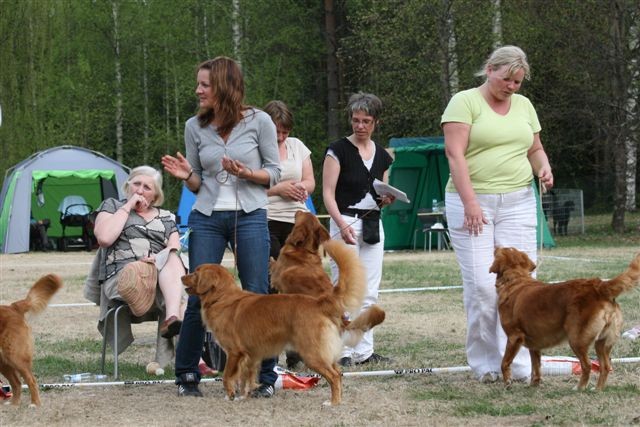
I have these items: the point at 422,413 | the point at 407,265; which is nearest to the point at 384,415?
the point at 422,413

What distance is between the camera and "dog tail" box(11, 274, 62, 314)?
5738 mm

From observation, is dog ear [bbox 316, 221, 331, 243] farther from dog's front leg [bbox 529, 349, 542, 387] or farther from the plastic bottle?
the plastic bottle

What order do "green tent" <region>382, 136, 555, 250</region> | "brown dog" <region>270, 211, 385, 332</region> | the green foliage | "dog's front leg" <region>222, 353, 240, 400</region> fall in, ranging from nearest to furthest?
"dog's front leg" <region>222, 353, 240, 400</region> → "brown dog" <region>270, 211, 385, 332</region> → "green tent" <region>382, 136, 555, 250</region> → the green foliage

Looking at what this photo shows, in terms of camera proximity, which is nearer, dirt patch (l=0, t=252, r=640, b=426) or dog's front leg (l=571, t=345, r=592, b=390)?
dirt patch (l=0, t=252, r=640, b=426)

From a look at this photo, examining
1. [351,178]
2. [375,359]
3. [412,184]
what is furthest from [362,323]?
[412,184]

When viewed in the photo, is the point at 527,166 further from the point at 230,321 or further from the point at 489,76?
the point at 230,321

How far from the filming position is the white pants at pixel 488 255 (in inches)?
239

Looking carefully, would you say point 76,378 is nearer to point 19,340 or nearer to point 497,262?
point 19,340

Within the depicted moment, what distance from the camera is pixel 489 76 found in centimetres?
592

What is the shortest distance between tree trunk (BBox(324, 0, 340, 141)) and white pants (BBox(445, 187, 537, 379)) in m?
26.6

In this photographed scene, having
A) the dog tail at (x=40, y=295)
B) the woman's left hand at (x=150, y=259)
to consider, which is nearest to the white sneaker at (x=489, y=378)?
the woman's left hand at (x=150, y=259)

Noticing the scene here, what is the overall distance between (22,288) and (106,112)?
2313cm

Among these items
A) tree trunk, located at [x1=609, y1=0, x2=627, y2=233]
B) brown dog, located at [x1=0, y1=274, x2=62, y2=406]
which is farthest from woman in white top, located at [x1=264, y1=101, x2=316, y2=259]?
tree trunk, located at [x1=609, y1=0, x2=627, y2=233]

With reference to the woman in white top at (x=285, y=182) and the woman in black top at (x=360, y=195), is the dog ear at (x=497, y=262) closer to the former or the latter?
the woman in black top at (x=360, y=195)
